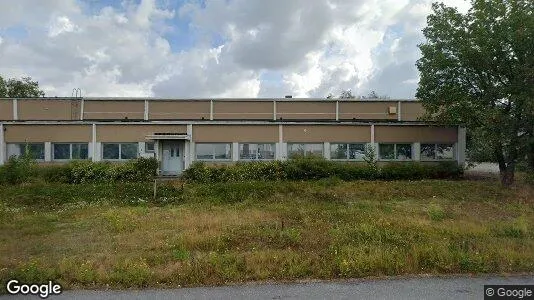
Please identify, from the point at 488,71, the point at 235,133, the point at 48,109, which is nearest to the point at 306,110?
the point at 235,133

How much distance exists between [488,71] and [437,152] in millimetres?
8087

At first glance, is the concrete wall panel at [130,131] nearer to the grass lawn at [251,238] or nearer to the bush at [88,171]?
the bush at [88,171]

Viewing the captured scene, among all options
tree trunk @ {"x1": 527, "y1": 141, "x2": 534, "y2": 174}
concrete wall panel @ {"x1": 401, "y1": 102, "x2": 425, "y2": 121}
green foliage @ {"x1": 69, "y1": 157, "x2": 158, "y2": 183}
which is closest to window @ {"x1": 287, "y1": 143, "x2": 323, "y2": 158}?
concrete wall panel @ {"x1": 401, "y1": 102, "x2": 425, "y2": 121}

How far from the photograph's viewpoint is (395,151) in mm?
25828

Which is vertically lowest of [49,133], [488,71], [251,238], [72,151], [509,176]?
[251,238]

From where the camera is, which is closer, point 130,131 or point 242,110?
point 130,131

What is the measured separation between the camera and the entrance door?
25.0m

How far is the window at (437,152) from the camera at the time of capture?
26064 millimetres

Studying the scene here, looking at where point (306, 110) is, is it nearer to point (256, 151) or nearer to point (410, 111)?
point (256, 151)

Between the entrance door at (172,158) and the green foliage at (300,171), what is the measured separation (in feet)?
9.88

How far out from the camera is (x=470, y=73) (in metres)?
20.2

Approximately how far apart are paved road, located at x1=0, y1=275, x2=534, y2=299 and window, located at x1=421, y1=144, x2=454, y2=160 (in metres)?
21.6

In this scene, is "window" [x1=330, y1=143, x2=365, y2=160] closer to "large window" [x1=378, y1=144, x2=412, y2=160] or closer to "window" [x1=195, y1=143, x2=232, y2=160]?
"large window" [x1=378, y1=144, x2=412, y2=160]

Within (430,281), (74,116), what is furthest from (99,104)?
(430,281)
